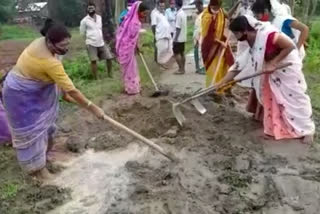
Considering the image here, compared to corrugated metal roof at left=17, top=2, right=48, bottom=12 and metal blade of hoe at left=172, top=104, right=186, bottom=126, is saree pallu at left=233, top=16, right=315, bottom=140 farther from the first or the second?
corrugated metal roof at left=17, top=2, right=48, bottom=12

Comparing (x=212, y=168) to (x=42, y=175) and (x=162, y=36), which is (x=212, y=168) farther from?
(x=162, y=36)

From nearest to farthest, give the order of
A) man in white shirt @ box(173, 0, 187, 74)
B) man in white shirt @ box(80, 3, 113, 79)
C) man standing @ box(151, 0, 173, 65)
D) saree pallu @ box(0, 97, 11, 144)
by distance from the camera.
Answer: saree pallu @ box(0, 97, 11, 144)
man in white shirt @ box(80, 3, 113, 79)
man in white shirt @ box(173, 0, 187, 74)
man standing @ box(151, 0, 173, 65)

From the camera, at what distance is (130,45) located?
820 cm

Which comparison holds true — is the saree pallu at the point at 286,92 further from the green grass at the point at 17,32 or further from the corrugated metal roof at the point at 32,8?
the corrugated metal roof at the point at 32,8

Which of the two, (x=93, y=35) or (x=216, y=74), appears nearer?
(x=216, y=74)

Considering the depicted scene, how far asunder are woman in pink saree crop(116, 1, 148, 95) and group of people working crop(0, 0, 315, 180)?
0.05 ft

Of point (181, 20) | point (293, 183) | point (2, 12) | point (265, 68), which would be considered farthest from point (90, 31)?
point (2, 12)

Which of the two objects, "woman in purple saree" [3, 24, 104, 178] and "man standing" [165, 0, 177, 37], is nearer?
"woman in purple saree" [3, 24, 104, 178]

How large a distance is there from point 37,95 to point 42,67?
37 centimetres

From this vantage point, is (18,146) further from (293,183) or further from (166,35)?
(166,35)

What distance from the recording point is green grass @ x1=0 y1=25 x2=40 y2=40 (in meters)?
25.9

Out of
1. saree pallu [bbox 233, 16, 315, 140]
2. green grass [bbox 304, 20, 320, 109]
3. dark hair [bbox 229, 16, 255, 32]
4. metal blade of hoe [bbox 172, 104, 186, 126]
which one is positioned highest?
dark hair [bbox 229, 16, 255, 32]

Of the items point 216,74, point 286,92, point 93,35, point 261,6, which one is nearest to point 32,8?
point 93,35

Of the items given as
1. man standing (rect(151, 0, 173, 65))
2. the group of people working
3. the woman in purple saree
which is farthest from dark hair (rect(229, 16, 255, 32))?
man standing (rect(151, 0, 173, 65))
